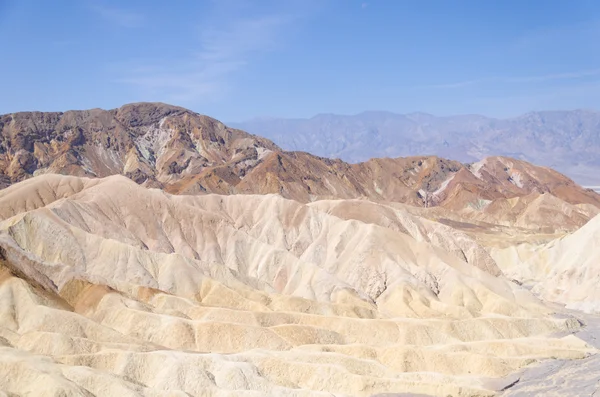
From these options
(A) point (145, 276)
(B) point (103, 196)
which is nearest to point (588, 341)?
(A) point (145, 276)

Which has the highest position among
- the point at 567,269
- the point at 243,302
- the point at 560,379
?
the point at 243,302

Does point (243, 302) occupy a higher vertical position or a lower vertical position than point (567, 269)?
higher

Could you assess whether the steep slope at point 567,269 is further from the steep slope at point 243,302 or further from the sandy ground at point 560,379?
the sandy ground at point 560,379

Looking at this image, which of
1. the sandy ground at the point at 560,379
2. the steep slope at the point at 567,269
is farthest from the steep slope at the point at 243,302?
the steep slope at the point at 567,269

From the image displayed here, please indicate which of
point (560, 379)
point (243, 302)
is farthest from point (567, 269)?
point (243, 302)

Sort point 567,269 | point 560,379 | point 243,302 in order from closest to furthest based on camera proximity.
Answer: point 560,379, point 243,302, point 567,269

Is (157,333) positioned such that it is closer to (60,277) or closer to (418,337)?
(60,277)

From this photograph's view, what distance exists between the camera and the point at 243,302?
92.6 m

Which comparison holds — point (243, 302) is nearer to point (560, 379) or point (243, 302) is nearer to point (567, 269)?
point (560, 379)

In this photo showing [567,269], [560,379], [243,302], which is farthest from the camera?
[567,269]

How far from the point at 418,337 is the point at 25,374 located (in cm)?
4638

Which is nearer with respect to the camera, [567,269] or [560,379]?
[560,379]

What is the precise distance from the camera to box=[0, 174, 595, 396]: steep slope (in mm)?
62875

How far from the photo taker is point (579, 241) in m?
124
